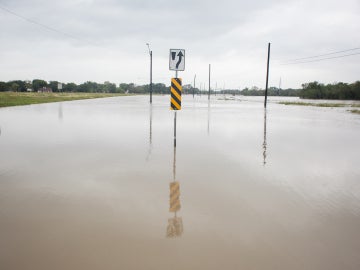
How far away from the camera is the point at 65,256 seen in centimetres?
292

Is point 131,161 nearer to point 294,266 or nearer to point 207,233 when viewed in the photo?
point 207,233

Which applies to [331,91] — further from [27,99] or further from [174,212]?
[174,212]

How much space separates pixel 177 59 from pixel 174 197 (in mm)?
6075

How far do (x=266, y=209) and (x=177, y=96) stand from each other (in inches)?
238

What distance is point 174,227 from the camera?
354 cm

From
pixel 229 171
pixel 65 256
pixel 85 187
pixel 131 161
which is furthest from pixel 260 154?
→ pixel 65 256

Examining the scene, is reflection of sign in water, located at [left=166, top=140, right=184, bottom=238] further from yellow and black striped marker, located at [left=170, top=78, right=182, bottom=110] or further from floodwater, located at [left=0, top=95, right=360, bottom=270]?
yellow and black striped marker, located at [left=170, top=78, right=182, bottom=110]

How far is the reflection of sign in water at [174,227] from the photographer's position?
337 centimetres

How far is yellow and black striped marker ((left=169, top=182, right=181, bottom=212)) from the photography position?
13.5 feet

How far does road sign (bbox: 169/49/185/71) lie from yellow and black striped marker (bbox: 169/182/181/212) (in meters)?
5.25

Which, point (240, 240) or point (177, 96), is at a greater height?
point (177, 96)

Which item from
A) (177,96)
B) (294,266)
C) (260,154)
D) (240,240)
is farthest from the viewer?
(177,96)

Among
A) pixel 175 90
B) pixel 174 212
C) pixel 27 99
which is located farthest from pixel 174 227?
pixel 27 99

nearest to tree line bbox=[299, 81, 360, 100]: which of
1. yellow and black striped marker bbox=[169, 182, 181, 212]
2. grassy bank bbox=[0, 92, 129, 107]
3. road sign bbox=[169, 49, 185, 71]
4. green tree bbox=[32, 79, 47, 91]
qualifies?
grassy bank bbox=[0, 92, 129, 107]
